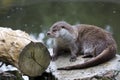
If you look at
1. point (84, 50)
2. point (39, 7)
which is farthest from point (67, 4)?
point (84, 50)

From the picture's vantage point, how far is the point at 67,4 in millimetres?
14625

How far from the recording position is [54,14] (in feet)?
41.1

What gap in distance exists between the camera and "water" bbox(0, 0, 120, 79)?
34.3ft

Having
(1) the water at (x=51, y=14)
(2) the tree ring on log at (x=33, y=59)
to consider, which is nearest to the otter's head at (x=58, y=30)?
(2) the tree ring on log at (x=33, y=59)

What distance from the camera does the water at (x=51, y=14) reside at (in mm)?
10445

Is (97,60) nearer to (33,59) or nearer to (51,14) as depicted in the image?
(33,59)

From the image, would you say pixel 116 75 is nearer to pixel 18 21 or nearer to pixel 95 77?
pixel 95 77

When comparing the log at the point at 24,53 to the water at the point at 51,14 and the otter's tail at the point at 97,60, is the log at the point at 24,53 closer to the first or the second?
the otter's tail at the point at 97,60

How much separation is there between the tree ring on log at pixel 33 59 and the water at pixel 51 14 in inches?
153

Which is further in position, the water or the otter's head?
the water

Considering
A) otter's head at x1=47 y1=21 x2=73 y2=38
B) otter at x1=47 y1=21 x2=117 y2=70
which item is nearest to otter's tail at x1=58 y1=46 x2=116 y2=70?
otter at x1=47 y1=21 x2=117 y2=70

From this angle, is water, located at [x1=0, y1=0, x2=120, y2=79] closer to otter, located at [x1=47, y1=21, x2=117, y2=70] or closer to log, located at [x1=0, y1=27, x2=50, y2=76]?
otter, located at [x1=47, y1=21, x2=117, y2=70]

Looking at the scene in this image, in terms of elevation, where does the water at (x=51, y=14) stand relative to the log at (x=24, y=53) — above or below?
above

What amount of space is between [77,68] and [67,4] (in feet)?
32.8
